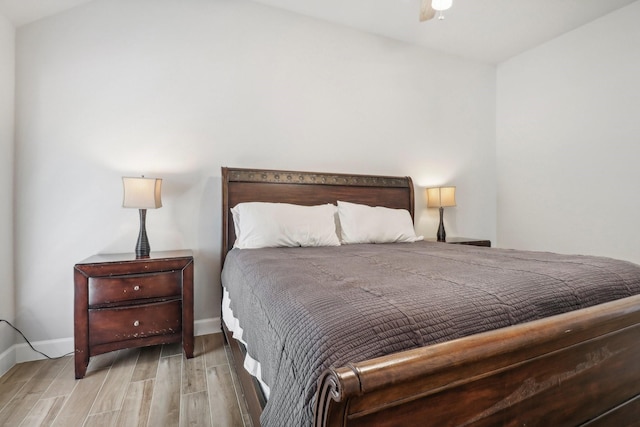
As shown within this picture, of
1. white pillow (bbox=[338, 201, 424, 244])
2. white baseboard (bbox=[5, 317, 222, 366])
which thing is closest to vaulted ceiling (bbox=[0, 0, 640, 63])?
white pillow (bbox=[338, 201, 424, 244])

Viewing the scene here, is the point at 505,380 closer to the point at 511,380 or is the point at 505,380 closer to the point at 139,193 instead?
the point at 511,380

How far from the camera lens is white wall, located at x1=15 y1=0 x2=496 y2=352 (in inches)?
85.3

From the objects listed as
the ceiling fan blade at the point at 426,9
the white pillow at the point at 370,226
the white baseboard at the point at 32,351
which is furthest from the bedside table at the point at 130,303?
the ceiling fan blade at the point at 426,9

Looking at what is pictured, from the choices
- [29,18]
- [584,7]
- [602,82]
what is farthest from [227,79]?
[602,82]

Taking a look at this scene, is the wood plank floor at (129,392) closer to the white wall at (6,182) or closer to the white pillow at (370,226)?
the white wall at (6,182)

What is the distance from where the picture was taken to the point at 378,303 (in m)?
0.86

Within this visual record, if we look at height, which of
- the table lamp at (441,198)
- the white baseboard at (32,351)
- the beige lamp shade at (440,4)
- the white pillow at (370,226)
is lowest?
the white baseboard at (32,351)

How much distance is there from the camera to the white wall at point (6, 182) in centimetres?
196

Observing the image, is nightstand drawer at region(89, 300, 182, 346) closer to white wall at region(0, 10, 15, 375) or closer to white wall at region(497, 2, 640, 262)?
white wall at region(0, 10, 15, 375)

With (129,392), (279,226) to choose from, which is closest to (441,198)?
(279,226)

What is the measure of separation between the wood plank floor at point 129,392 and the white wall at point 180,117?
437mm

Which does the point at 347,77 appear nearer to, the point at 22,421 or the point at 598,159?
the point at 598,159

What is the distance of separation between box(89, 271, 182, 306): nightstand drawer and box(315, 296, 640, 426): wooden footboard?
1.79 metres

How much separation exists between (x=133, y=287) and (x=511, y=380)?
6.88 feet
